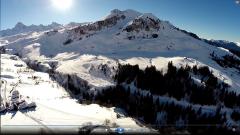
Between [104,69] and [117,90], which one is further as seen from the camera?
[104,69]

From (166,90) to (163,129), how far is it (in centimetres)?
13630

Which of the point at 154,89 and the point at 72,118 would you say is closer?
the point at 72,118

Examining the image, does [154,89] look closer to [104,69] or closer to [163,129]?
[104,69]

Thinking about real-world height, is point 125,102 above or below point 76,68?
below

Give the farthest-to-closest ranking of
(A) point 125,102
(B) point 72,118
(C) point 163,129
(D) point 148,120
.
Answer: (A) point 125,102 → (D) point 148,120 → (B) point 72,118 → (C) point 163,129

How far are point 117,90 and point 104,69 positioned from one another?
34835mm

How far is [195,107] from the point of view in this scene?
142500 millimetres

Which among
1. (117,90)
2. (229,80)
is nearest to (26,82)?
(117,90)

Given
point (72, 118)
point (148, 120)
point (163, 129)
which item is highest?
point (163, 129)

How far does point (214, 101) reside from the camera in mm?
149125

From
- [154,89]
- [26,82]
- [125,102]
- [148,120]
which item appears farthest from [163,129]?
[154,89]

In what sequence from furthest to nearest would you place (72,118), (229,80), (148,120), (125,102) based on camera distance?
(229,80) < (125,102) < (148,120) < (72,118)

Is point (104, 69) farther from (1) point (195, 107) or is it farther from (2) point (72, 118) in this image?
(2) point (72, 118)

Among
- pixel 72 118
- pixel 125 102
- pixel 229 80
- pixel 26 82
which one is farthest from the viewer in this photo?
pixel 229 80
